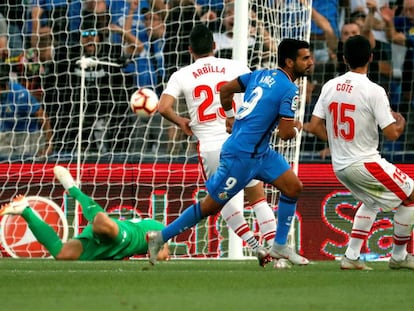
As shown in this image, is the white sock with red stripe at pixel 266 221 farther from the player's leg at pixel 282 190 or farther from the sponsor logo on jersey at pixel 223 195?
the sponsor logo on jersey at pixel 223 195

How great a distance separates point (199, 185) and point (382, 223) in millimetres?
2136

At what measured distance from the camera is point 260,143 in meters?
8.36

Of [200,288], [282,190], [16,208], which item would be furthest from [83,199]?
[200,288]

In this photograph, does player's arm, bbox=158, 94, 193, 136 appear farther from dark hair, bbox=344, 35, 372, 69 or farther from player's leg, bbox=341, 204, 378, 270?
player's leg, bbox=341, 204, 378, 270

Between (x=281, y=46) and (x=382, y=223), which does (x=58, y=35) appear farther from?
(x=281, y=46)

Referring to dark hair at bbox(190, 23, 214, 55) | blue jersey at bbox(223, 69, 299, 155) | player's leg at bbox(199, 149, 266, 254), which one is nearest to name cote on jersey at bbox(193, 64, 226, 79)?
dark hair at bbox(190, 23, 214, 55)

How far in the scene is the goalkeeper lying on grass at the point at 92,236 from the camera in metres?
9.94

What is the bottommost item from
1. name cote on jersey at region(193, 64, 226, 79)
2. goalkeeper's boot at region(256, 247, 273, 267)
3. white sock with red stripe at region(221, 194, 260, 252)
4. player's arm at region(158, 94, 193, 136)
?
white sock with red stripe at region(221, 194, 260, 252)

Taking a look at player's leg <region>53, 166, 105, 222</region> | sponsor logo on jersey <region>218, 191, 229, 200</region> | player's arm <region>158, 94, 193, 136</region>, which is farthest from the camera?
player's leg <region>53, 166, 105, 222</region>

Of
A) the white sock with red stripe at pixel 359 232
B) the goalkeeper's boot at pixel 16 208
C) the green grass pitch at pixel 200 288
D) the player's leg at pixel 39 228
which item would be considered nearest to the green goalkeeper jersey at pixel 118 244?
the player's leg at pixel 39 228

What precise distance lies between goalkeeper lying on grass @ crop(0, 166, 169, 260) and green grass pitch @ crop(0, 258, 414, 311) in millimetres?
963

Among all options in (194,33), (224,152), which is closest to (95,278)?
(224,152)

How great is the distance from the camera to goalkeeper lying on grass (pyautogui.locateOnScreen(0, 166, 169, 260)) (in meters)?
9.94

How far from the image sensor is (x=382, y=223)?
12.1 m
